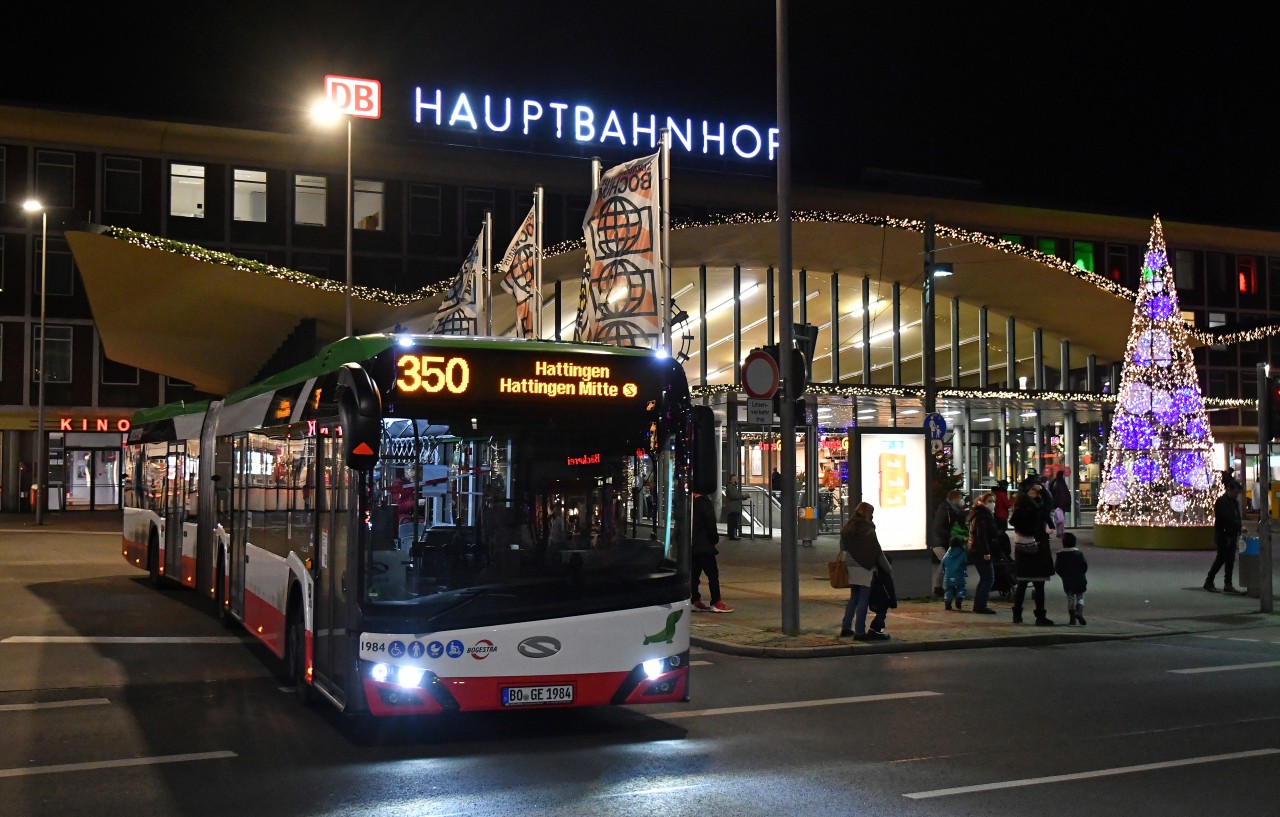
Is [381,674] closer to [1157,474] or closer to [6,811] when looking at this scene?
[6,811]

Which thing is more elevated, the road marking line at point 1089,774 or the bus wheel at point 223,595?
the bus wheel at point 223,595

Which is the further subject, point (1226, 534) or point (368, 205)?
point (368, 205)

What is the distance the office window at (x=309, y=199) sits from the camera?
51.8 meters

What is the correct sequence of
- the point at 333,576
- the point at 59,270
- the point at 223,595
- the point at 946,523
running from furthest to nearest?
the point at 59,270 < the point at 946,523 < the point at 223,595 < the point at 333,576

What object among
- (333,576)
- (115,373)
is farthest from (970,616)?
(115,373)

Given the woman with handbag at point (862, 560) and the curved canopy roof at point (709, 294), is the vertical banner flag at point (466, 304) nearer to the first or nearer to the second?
the curved canopy roof at point (709, 294)

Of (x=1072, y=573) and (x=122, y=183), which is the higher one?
(x=122, y=183)

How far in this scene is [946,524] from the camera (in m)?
19.5

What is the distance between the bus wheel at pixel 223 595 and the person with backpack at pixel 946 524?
32.7 ft

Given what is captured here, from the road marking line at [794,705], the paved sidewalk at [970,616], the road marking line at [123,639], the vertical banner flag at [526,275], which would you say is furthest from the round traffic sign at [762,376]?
the vertical banner flag at [526,275]

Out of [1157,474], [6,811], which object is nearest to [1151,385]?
[1157,474]

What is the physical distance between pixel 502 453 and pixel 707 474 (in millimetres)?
1660

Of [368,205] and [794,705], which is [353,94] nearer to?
[368,205]

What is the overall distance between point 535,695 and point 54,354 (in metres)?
47.2
